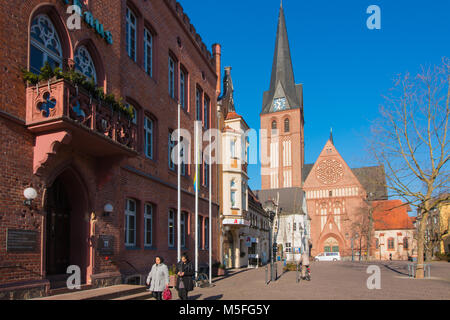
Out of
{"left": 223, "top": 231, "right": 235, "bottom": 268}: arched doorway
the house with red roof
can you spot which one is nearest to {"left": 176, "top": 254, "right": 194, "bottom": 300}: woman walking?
{"left": 223, "top": 231, "right": 235, "bottom": 268}: arched doorway

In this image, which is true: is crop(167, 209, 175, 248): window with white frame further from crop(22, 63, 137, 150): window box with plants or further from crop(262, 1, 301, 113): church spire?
crop(262, 1, 301, 113): church spire

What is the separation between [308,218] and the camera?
7519 cm

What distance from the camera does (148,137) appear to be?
18.1 m

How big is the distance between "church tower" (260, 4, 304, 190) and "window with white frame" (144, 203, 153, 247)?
66.2 metres

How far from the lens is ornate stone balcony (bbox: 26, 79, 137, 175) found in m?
10.0

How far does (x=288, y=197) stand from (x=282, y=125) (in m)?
16.1

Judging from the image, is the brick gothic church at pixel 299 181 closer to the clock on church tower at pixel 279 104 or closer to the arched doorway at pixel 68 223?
the clock on church tower at pixel 279 104

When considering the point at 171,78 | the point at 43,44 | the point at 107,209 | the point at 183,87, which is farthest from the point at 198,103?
the point at 43,44

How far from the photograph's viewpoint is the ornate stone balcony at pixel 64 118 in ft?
32.9

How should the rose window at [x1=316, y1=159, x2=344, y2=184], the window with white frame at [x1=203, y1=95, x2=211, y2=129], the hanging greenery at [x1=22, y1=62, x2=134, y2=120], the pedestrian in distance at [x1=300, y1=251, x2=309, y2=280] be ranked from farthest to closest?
the rose window at [x1=316, y1=159, x2=344, y2=184], the window with white frame at [x1=203, y1=95, x2=211, y2=129], the pedestrian in distance at [x1=300, y1=251, x2=309, y2=280], the hanging greenery at [x1=22, y1=62, x2=134, y2=120]

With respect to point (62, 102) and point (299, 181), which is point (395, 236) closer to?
point (299, 181)

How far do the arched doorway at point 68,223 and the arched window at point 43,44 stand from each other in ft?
9.65
